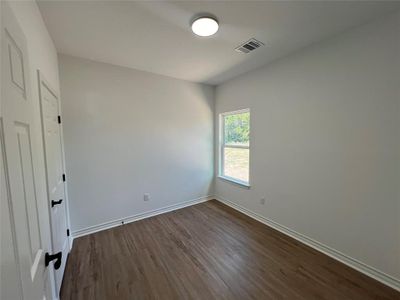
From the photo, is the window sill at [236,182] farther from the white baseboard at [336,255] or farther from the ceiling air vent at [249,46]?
the ceiling air vent at [249,46]

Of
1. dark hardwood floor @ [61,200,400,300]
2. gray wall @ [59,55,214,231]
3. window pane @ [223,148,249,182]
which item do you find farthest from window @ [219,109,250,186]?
dark hardwood floor @ [61,200,400,300]

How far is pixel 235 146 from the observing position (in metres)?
3.63

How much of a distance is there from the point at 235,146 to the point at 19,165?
3297 millimetres

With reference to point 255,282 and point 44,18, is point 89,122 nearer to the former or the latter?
point 44,18

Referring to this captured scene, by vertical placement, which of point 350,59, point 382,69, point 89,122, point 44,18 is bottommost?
point 89,122

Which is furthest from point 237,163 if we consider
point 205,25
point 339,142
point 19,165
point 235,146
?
point 19,165

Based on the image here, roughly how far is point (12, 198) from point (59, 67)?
101 inches

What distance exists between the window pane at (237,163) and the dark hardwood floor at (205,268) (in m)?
1.00

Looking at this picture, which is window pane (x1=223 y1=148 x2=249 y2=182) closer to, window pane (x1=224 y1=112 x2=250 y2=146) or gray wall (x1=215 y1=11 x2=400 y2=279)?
window pane (x1=224 y1=112 x2=250 y2=146)

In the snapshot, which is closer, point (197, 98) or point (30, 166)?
point (30, 166)

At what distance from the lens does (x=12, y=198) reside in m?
0.56

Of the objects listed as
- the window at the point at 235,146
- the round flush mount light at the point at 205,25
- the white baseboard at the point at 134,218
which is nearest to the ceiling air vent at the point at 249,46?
the round flush mount light at the point at 205,25

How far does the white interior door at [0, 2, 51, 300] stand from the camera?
537 millimetres

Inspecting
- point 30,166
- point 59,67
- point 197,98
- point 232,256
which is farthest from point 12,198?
point 197,98
